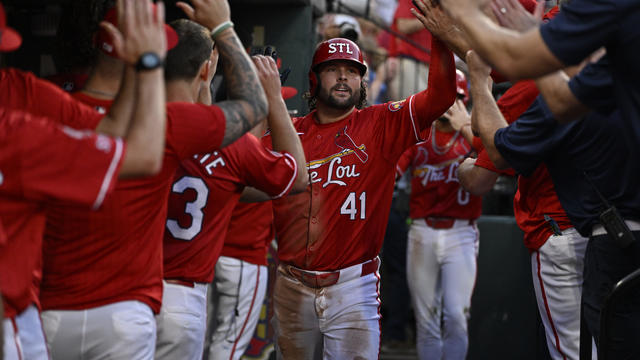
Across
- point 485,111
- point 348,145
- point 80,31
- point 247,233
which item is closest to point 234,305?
point 247,233

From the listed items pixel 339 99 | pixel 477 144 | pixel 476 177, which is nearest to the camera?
pixel 339 99

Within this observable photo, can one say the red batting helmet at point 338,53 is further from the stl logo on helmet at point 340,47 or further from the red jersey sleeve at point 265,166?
the red jersey sleeve at point 265,166

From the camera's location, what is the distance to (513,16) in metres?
2.54

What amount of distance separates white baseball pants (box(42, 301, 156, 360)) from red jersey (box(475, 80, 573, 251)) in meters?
2.42

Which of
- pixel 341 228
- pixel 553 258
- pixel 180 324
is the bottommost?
pixel 180 324

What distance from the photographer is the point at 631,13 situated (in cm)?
224

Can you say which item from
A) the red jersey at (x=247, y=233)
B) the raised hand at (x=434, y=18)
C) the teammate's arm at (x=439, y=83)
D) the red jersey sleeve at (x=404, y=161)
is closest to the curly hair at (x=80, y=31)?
the raised hand at (x=434, y=18)

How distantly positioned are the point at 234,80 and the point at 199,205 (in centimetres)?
87

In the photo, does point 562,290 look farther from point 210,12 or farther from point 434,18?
point 210,12

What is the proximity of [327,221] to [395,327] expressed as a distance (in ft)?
14.3

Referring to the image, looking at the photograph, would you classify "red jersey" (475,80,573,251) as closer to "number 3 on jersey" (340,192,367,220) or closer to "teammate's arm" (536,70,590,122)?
"number 3 on jersey" (340,192,367,220)

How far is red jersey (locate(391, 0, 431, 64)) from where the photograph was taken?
29.8 ft

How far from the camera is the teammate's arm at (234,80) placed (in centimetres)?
261

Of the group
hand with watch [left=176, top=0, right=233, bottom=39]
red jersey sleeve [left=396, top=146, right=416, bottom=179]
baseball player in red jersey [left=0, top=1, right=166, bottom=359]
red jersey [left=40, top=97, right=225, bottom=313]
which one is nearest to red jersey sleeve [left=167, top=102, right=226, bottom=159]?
red jersey [left=40, top=97, right=225, bottom=313]
